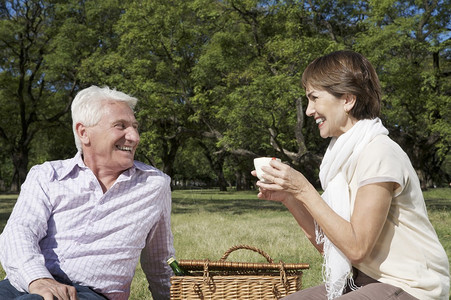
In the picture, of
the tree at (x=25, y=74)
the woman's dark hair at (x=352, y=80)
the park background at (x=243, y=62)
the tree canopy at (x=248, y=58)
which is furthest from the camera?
the tree at (x=25, y=74)

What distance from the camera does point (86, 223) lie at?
10.7ft

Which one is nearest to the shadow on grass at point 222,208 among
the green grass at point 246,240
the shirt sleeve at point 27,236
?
the green grass at point 246,240

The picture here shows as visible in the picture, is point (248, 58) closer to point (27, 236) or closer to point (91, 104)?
point (91, 104)

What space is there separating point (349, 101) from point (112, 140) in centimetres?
159

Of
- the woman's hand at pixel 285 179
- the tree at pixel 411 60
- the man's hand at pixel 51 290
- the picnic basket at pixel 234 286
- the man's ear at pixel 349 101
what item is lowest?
the picnic basket at pixel 234 286

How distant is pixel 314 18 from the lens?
2050cm

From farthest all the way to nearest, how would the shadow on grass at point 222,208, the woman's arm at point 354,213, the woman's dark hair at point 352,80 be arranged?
1. the shadow on grass at point 222,208
2. the woman's dark hair at point 352,80
3. the woman's arm at point 354,213

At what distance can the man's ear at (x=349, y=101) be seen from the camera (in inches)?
105

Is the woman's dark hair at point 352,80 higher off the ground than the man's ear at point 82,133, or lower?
higher

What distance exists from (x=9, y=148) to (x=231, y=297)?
38.6 meters

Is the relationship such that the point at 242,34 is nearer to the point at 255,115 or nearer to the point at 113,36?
the point at 255,115

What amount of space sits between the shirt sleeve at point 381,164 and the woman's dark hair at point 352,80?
9.2 inches

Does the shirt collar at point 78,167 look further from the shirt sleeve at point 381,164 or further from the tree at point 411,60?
the tree at point 411,60

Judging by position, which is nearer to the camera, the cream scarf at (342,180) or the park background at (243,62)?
the cream scarf at (342,180)
